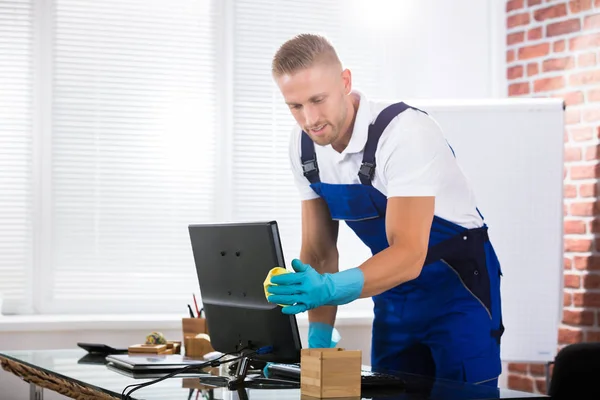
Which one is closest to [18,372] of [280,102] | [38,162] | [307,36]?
[307,36]

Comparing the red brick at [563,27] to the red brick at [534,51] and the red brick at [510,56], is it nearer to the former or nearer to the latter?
the red brick at [534,51]

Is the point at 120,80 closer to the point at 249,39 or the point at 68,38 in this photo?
the point at 68,38

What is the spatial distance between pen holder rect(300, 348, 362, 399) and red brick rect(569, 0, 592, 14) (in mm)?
2629

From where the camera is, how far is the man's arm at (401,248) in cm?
199

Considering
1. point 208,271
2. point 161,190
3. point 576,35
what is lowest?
point 208,271

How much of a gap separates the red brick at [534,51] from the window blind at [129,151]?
147 cm

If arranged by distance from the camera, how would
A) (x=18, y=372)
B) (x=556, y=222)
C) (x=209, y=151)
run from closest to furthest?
(x=18, y=372)
(x=556, y=222)
(x=209, y=151)

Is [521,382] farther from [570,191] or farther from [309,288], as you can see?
[309,288]

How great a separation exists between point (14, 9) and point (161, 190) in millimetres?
1028

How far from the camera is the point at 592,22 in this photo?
12.1 ft

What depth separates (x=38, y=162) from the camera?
12.4ft

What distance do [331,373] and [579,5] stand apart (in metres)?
2.71

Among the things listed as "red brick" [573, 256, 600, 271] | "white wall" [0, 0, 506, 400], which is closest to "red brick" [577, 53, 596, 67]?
"white wall" [0, 0, 506, 400]

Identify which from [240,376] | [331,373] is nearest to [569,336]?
[240,376]
